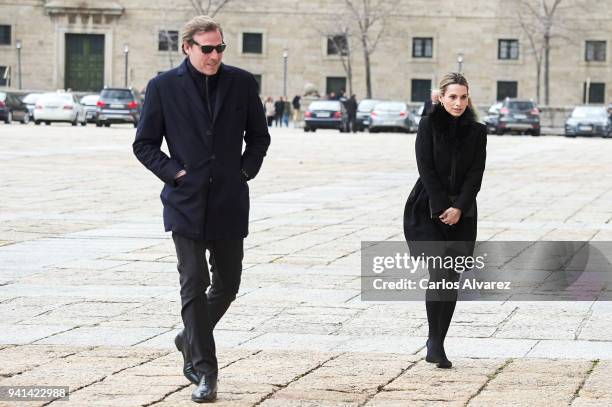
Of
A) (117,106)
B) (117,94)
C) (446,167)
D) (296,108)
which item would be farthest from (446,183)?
(296,108)

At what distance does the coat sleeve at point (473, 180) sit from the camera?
7199 millimetres

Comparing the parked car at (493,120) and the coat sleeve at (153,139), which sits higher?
the coat sleeve at (153,139)

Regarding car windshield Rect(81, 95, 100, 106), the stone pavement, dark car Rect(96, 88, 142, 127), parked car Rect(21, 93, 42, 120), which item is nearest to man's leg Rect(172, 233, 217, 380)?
the stone pavement

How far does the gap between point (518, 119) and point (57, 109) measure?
1746 centimetres

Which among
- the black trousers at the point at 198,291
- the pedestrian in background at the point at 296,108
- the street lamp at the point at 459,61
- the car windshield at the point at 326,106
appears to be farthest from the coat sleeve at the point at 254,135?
the street lamp at the point at 459,61

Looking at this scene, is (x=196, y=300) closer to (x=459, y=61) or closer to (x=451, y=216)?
(x=451, y=216)

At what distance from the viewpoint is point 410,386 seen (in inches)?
262

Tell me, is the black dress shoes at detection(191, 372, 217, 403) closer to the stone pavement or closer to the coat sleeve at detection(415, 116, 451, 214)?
the stone pavement

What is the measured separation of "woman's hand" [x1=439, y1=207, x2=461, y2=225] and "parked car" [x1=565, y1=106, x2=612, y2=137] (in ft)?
159

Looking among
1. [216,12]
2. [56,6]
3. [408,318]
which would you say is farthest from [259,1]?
[408,318]

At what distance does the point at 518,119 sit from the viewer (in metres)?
55.0

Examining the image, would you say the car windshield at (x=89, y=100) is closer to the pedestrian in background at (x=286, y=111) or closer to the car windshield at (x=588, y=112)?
the pedestrian in background at (x=286, y=111)

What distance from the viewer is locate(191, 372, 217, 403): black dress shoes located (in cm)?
620

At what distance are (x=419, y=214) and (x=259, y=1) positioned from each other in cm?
6793
